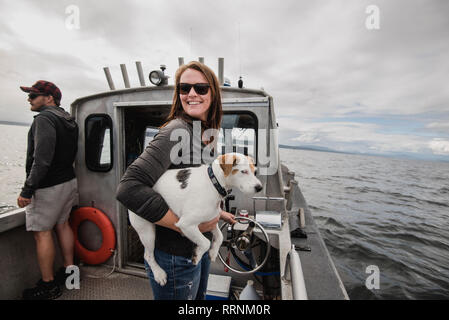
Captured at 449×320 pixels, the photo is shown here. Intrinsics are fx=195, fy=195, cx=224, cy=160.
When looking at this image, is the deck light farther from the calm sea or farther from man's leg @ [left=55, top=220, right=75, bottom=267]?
the calm sea

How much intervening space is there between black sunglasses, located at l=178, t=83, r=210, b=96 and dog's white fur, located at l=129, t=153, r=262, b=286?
0.47 metres

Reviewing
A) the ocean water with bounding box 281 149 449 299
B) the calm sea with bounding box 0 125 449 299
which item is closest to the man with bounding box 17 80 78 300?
the calm sea with bounding box 0 125 449 299

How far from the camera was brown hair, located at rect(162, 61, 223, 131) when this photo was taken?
4.35ft

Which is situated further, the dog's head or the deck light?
the deck light

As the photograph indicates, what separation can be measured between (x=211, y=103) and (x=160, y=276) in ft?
4.02

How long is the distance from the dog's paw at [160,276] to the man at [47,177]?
2.13 metres

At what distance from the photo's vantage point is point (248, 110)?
8.89 feet

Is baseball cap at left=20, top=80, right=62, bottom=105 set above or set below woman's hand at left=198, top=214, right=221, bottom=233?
above

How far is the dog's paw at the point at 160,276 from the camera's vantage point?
4.18ft

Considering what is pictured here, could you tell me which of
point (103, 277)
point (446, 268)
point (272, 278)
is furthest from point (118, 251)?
point (446, 268)

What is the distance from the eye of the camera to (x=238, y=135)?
2.91m

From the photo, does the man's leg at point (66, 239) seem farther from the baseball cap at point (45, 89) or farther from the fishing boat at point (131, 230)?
the baseball cap at point (45, 89)

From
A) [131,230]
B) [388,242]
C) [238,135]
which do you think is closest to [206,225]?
[238,135]
